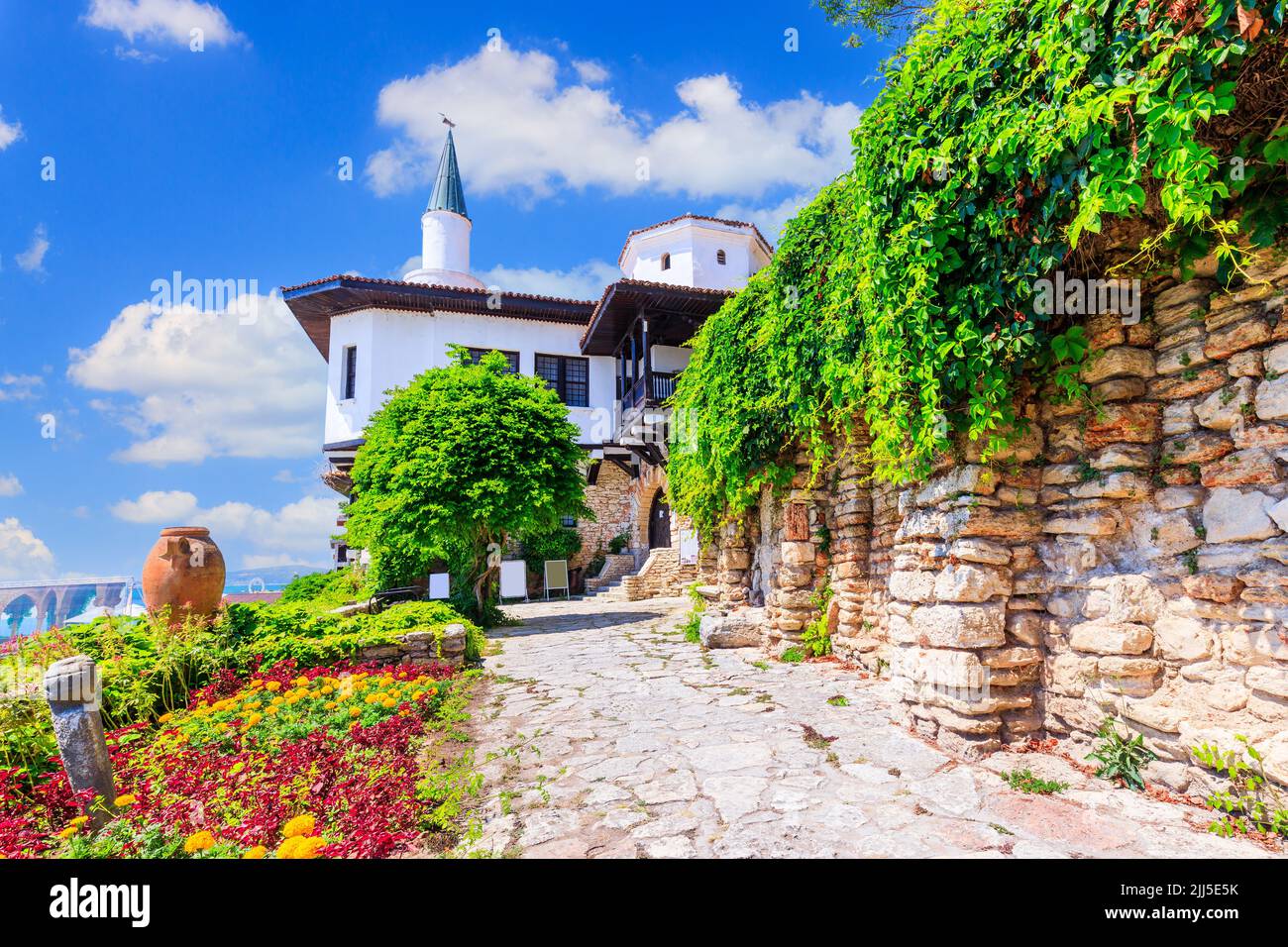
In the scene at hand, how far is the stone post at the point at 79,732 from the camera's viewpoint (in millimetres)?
3068

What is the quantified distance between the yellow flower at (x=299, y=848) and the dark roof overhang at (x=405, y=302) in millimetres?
16811

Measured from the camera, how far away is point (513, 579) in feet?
54.1

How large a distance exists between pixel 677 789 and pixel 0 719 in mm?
3809

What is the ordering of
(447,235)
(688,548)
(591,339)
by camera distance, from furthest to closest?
(447,235), (591,339), (688,548)

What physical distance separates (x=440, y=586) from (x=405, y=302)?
9.86 metres

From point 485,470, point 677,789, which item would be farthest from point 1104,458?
point 485,470

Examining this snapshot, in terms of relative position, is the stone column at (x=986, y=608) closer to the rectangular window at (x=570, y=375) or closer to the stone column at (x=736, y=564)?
the stone column at (x=736, y=564)

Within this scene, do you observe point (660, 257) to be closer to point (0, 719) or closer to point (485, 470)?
point (485, 470)

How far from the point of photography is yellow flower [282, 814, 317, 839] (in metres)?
2.40

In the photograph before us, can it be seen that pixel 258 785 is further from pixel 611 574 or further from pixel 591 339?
pixel 591 339

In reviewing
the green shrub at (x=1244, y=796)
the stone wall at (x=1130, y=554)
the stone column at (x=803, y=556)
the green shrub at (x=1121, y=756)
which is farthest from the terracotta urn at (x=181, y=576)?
the green shrub at (x=1244, y=796)

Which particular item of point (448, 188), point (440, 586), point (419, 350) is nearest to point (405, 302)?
point (419, 350)

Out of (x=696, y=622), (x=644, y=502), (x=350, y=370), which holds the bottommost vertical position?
(x=696, y=622)

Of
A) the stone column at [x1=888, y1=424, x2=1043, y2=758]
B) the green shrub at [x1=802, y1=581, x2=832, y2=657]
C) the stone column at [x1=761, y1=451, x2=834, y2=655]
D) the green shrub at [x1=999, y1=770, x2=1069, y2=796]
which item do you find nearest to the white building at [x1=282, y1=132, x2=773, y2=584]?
the stone column at [x1=761, y1=451, x2=834, y2=655]
